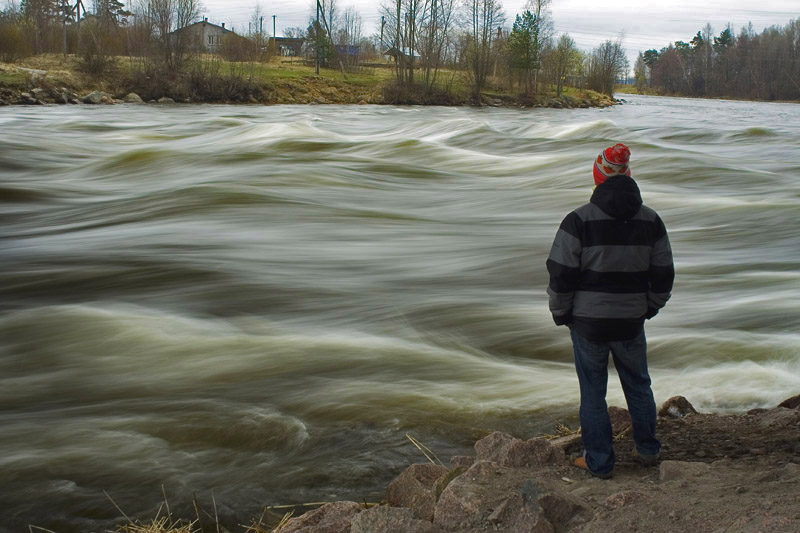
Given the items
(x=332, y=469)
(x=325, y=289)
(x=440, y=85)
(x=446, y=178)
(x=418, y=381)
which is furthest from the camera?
(x=440, y=85)

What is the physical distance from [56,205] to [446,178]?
22.7 feet

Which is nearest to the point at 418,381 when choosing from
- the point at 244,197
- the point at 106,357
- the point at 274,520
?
the point at 274,520

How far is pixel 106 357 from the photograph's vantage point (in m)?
5.35

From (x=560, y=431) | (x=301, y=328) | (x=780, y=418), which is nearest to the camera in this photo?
(x=780, y=418)

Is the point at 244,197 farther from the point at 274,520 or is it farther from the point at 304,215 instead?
the point at 274,520

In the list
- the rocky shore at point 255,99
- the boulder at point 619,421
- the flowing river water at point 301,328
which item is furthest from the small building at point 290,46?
the boulder at point 619,421

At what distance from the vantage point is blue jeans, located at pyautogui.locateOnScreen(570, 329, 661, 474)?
10.4ft

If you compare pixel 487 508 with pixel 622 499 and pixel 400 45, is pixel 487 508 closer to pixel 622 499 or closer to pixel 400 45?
pixel 622 499

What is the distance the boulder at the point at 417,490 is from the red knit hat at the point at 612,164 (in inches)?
54.2

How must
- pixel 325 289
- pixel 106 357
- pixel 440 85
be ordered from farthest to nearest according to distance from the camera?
pixel 440 85
pixel 325 289
pixel 106 357

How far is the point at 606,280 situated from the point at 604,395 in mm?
510

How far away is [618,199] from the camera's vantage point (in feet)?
10.0

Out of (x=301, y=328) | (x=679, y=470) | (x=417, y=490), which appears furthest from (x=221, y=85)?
(x=679, y=470)

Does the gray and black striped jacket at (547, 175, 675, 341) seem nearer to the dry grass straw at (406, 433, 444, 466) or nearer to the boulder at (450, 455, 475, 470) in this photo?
the boulder at (450, 455, 475, 470)
